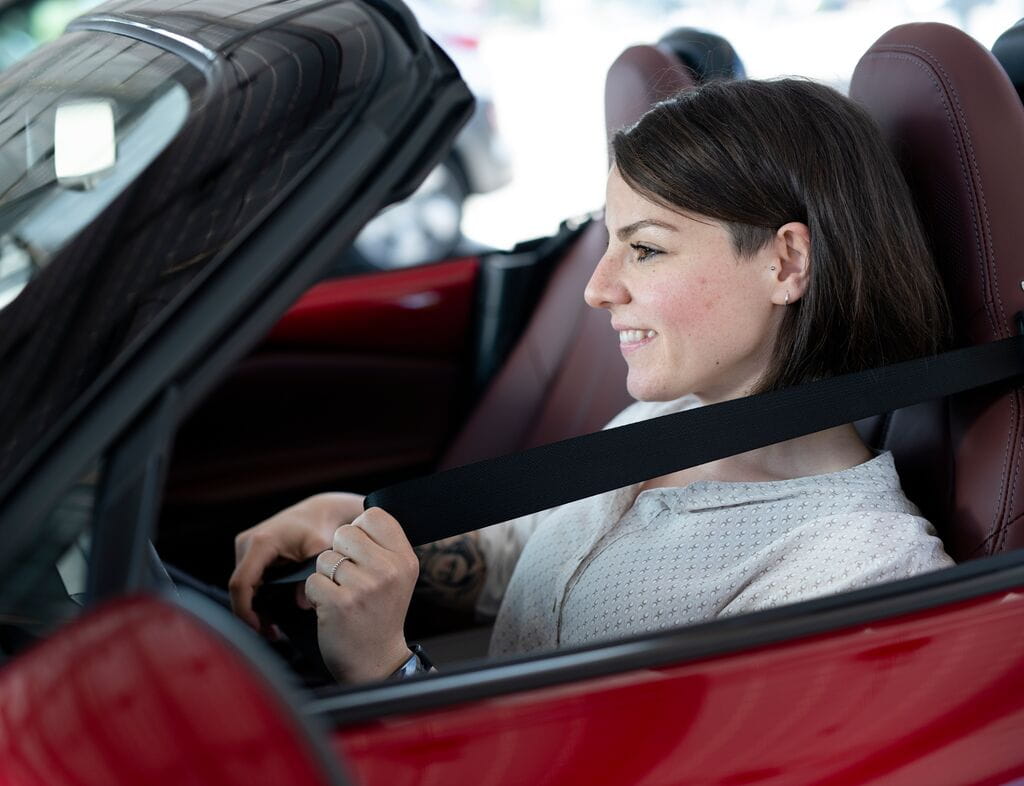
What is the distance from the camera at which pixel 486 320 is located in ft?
7.75

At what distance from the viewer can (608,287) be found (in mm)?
1387

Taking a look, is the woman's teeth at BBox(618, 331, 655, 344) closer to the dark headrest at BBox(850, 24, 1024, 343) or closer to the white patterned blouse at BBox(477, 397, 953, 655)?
the white patterned blouse at BBox(477, 397, 953, 655)

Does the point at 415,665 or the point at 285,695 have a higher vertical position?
the point at 285,695

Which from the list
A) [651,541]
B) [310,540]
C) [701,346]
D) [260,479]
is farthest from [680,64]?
[260,479]

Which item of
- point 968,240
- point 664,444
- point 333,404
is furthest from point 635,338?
point 333,404

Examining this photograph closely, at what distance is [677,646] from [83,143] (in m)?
0.66

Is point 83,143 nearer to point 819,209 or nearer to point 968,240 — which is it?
point 819,209

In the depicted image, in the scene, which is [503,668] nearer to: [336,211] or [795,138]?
[336,211]

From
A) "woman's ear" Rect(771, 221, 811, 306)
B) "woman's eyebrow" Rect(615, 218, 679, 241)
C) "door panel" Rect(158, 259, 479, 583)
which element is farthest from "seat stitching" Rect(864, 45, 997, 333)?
"door panel" Rect(158, 259, 479, 583)

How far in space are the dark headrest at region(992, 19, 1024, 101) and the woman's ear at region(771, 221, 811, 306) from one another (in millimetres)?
440

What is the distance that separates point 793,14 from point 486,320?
17.0 ft

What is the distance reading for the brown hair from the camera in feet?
4.46

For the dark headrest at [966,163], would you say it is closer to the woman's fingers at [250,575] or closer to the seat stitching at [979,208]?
the seat stitching at [979,208]

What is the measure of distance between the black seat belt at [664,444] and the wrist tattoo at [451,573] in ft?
1.58
